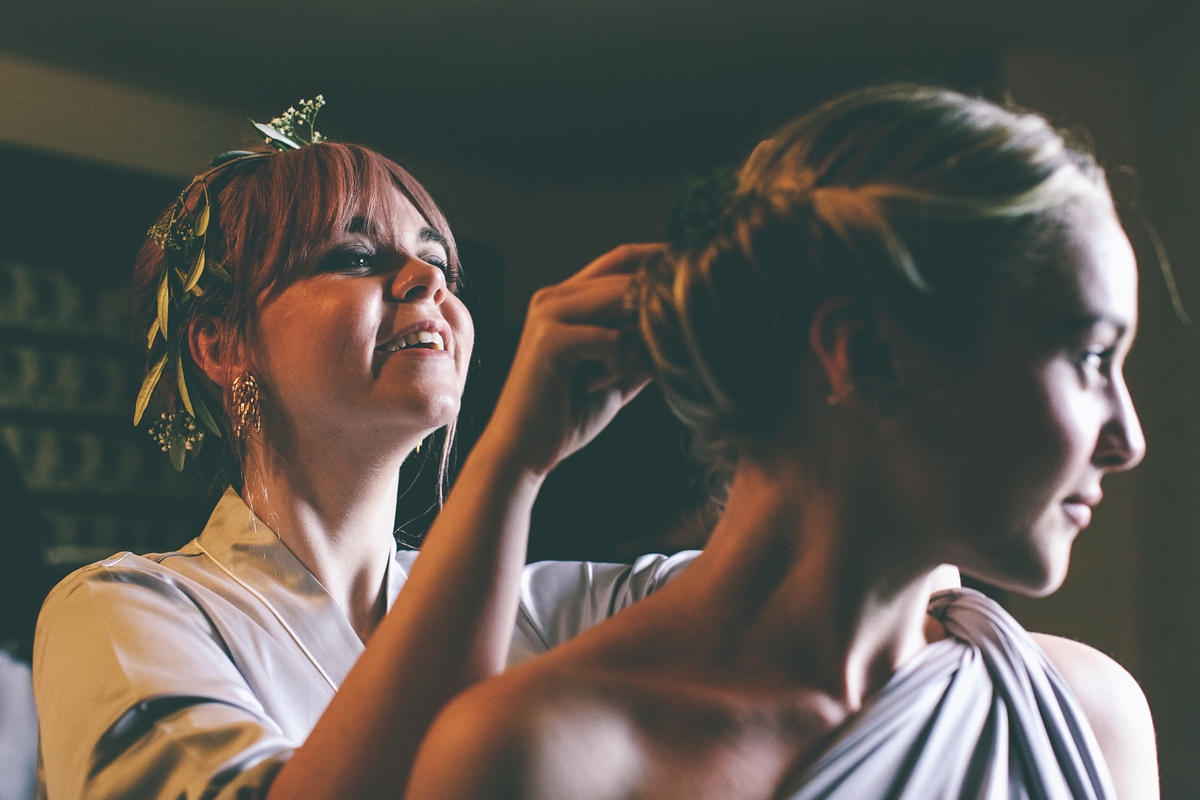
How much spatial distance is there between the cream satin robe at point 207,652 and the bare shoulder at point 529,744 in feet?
0.81

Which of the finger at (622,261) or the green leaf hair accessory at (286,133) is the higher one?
the green leaf hair accessory at (286,133)

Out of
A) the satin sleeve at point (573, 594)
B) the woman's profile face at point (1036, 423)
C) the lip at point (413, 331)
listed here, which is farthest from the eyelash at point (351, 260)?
the woman's profile face at point (1036, 423)

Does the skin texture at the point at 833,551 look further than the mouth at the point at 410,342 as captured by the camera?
No

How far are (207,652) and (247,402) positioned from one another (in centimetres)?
38

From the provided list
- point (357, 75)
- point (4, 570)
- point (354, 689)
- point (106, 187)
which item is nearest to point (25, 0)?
point (106, 187)

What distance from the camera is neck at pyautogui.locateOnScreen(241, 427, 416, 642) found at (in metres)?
1.24

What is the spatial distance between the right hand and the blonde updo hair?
0.09 ft

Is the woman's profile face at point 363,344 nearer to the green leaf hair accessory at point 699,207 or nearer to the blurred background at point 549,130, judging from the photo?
the green leaf hair accessory at point 699,207

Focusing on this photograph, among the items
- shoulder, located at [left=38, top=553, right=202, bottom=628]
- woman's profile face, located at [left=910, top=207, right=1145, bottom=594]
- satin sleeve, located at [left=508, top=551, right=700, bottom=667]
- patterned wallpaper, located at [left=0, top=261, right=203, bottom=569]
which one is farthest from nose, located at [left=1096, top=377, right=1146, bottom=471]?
patterned wallpaper, located at [left=0, top=261, right=203, bottom=569]

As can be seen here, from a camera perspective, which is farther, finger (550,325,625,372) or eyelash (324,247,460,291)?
eyelash (324,247,460,291)

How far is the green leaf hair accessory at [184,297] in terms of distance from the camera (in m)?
1.32

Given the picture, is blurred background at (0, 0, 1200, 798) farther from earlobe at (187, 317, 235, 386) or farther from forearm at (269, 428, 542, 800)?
forearm at (269, 428, 542, 800)

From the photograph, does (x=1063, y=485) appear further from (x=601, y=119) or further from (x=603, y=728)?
(x=601, y=119)

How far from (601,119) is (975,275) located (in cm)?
318
